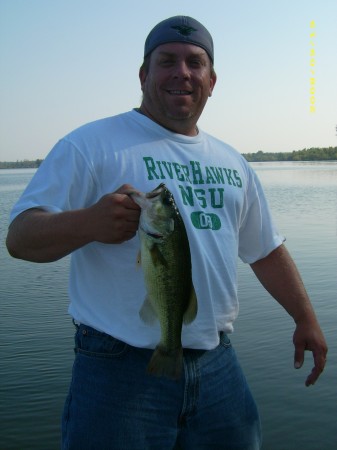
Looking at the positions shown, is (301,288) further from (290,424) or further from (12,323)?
(12,323)

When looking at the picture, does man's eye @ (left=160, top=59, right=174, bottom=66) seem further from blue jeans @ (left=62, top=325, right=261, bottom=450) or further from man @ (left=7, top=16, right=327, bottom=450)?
blue jeans @ (left=62, top=325, right=261, bottom=450)

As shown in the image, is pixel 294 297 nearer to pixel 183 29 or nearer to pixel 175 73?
pixel 175 73

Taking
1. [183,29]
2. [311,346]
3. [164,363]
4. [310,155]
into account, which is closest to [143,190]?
[164,363]

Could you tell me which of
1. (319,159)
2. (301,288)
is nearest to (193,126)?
(301,288)

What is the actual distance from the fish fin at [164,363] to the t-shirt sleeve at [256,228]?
3.83ft

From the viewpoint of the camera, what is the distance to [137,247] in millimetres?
2756

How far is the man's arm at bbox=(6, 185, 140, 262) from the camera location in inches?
94.3

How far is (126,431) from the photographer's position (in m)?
2.63

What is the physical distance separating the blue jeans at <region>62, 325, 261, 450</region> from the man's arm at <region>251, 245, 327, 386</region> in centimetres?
77

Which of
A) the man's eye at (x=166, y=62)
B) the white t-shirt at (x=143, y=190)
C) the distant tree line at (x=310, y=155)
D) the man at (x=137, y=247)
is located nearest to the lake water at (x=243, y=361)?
the man at (x=137, y=247)

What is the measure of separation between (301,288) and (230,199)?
2.88 feet

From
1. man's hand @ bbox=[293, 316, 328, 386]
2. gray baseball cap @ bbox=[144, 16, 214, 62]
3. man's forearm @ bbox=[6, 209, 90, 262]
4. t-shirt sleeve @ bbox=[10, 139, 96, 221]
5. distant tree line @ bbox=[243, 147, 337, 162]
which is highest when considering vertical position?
gray baseball cap @ bbox=[144, 16, 214, 62]

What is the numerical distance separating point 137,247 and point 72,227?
41 centimetres

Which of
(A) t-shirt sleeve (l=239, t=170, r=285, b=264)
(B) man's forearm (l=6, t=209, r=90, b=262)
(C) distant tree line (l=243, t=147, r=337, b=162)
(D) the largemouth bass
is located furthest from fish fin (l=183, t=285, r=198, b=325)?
(C) distant tree line (l=243, t=147, r=337, b=162)
